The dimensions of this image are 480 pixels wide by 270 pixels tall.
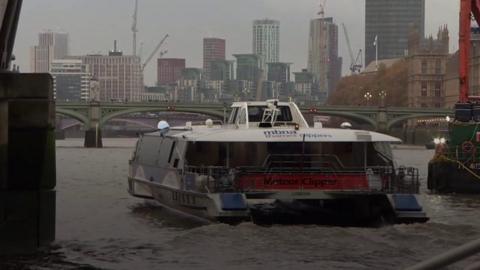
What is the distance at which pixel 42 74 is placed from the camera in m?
14.8

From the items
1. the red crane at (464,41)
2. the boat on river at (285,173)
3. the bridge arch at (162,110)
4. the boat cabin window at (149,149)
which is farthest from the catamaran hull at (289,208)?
the bridge arch at (162,110)

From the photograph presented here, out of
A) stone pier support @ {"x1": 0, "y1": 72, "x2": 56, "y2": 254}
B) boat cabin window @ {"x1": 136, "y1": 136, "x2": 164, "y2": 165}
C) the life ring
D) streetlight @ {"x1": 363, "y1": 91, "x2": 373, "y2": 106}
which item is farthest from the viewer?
streetlight @ {"x1": 363, "y1": 91, "x2": 373, "y2": 106}

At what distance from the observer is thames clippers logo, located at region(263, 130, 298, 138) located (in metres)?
21.3

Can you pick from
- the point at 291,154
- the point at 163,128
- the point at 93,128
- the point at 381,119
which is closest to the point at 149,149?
the point at 163,128

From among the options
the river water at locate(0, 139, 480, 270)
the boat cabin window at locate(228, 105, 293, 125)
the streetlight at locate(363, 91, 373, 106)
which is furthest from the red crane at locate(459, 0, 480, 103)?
the streetlight at locate(363, 91, 373, 106)

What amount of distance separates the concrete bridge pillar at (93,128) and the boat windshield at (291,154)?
82073 millimetres

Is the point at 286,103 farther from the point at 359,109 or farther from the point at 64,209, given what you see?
the point at 359,109

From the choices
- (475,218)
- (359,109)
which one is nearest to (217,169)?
(475,218)

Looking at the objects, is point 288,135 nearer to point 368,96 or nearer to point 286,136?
point 286,136

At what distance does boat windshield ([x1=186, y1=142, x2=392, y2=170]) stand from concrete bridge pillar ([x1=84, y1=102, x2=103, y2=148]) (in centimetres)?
8207

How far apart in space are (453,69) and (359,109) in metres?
53.1

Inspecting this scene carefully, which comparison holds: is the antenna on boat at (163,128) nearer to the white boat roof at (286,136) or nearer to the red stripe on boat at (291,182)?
the white boat roof at (286,136)

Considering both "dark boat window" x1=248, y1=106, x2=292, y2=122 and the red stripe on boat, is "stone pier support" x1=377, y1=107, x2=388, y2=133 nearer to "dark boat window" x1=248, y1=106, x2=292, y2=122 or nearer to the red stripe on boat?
"dark boat window" x1=248, y1=106, x2=292, y2=122

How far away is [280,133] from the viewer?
2145cm
